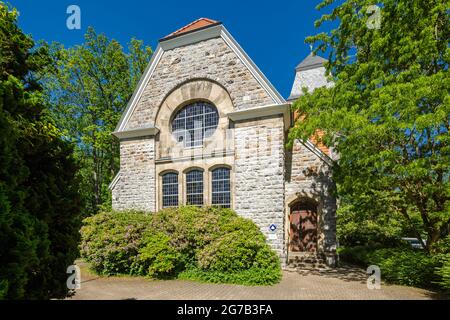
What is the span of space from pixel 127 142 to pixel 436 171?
558 inches

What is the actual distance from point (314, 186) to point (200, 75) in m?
8.15

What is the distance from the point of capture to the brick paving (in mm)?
7984

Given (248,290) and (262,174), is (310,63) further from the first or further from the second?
(248,290)

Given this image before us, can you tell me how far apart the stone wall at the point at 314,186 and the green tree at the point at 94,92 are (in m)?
14.9

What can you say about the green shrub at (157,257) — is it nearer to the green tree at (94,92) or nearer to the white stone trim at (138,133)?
the white stone trim at (138,133)

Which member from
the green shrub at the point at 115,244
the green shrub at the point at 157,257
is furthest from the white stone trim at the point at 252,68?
the green shrub at the point at 115,244

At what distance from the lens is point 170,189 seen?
567 inches

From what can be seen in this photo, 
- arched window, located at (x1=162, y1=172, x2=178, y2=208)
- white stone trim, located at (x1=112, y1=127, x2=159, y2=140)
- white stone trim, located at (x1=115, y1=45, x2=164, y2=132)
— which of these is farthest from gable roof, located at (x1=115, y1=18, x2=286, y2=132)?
arched window, located at (x1=162, y1=172, x2=178, y2=208)

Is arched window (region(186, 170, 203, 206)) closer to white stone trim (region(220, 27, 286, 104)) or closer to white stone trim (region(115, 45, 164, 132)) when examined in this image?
white stone trim (region(115, 45, 164, 132))

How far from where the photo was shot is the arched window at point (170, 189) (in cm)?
1423

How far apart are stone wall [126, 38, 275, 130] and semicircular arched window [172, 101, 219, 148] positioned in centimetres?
133

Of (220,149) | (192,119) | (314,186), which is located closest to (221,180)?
(220,149)
